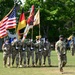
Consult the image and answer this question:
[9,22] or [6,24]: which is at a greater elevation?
[9,22]

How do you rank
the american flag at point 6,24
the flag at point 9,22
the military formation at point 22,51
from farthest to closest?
1. the military formation at point 22,51
2. the flag at point 9,22
3. the american flag at point 6,24

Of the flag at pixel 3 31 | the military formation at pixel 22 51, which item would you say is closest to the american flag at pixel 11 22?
the flag at pixel 3 31

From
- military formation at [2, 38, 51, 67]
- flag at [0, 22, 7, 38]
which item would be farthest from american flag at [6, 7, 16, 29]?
military formation at [2, 38, 51, 67]

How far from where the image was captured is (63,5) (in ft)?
231

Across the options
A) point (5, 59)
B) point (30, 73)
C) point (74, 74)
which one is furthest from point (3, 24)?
point (74, 74)

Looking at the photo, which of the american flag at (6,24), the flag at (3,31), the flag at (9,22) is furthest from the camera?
the flag at (9,22)

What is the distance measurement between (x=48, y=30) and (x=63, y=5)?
6.17 metres

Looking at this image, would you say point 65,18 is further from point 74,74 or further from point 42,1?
point 74,74

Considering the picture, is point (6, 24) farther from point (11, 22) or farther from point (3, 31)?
point (3, 31)

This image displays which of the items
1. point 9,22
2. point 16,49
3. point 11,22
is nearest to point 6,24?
point 9,22

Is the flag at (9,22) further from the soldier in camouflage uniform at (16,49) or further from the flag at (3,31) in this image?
the soldier in camouflage uniform at (16,49)

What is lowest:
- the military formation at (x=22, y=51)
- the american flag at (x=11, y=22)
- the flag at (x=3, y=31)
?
the military formation at (x=22, y=51)

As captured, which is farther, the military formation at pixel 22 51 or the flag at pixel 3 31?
the military formation at pixel 22 51

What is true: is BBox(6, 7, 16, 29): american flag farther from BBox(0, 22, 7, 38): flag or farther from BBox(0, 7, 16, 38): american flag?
BBox(0, 22, 7, 38): flag
